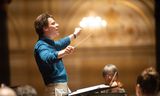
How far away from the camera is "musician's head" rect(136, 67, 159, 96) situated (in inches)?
153

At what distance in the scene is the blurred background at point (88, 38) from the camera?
7.80 m

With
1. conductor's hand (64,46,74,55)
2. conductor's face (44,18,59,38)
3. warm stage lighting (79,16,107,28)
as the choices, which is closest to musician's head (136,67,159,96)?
conductor's hand (64,46,74,55)

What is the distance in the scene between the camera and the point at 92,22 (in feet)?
26.6

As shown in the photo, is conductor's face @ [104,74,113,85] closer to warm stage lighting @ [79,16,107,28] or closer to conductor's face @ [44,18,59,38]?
conductor's face @ [44,18,59,38]

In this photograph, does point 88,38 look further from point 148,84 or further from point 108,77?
point 148,84

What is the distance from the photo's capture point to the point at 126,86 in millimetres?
7875

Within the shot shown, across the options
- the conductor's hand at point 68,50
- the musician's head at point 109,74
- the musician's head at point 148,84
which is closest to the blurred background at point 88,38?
the musician's head at point 109,74

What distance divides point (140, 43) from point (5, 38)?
1.97 metres

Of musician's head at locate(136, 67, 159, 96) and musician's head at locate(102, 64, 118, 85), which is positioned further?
musician's head at locate(102, 64, 118, 85)

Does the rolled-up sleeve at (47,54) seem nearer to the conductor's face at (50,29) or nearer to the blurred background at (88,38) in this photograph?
the conductor's face at (50,29)

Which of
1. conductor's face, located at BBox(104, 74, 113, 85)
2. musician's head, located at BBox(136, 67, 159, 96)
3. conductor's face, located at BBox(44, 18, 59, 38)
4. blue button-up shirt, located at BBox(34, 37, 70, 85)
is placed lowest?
conductor's face, located at BBox(104, 74, 113, 85)

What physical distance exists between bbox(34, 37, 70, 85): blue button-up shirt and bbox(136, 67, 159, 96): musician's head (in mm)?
1009

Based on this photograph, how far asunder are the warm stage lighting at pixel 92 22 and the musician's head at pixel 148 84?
3.75 meters

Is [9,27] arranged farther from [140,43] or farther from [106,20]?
[140,43]
